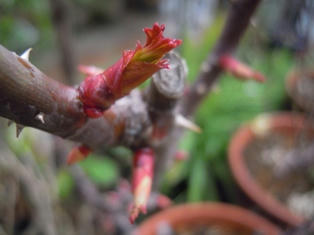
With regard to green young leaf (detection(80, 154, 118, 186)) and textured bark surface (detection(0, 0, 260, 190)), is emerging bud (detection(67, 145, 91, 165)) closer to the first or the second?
textured bark surface (detection(0, 0, 260, 190))

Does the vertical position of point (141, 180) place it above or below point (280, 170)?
below

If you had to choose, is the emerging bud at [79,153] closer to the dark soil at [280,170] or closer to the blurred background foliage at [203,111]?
the blurred background foliage at [203,111]

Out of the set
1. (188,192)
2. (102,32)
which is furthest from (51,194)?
(102,32)

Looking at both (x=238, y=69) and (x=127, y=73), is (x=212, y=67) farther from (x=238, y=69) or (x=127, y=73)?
(x=127, y=73)

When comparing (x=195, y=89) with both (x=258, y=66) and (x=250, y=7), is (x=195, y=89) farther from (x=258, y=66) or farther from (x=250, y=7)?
(x=258, y=66)

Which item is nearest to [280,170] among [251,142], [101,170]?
[251,142]

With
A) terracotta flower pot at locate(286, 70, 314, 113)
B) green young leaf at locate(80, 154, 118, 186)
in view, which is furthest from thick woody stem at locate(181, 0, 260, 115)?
terracotta flower pot at locate(286, 70, 314, 113)
